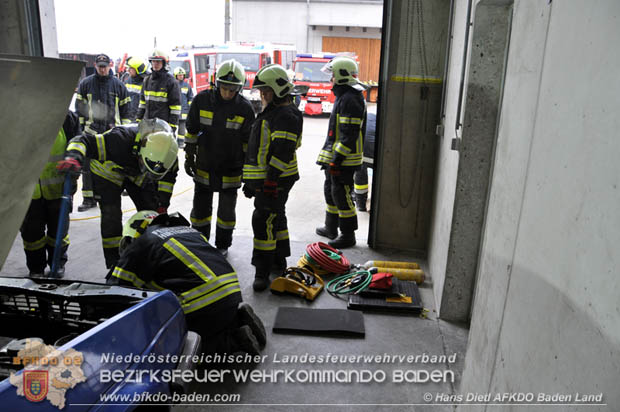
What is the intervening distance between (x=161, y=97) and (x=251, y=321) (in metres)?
5.65

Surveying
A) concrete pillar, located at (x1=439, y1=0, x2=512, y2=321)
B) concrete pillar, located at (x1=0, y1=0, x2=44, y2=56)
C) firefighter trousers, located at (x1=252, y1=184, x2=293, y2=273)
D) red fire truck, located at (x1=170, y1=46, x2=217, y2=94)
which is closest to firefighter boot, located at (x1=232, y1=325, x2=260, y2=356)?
firefighter trousers, located at (x1=252, y1=184, x2=293, y2=273)

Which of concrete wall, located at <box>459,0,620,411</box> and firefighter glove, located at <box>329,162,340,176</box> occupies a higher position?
concrete wall, located at <box>459,0,620,411</box>

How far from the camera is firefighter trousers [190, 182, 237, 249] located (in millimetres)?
5361

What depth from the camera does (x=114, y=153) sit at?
4414 mm

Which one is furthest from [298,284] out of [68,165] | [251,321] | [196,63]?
[196,63]

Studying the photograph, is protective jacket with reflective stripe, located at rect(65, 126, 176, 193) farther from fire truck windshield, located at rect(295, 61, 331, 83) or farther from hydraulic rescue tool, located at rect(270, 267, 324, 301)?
fire truck windshield, located at rect(295, 61, 331, 83)

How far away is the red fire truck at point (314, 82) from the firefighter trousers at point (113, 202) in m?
13.8

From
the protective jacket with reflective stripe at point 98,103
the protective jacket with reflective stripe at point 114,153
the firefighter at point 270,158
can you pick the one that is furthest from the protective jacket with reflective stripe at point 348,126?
the protective jacket with reflective stripe at point 98,103

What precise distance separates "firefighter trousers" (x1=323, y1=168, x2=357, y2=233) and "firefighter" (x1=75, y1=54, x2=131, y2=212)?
11.5 feet

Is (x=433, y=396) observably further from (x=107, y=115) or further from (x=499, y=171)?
(x=107, y=115)

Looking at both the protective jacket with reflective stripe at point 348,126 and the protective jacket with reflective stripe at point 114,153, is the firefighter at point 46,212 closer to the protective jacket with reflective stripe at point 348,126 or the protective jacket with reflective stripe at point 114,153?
the protective jacket with reflective stripe at point 114,153

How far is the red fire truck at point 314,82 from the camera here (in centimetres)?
1784

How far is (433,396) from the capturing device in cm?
336

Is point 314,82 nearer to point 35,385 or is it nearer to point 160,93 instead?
point 160,93
